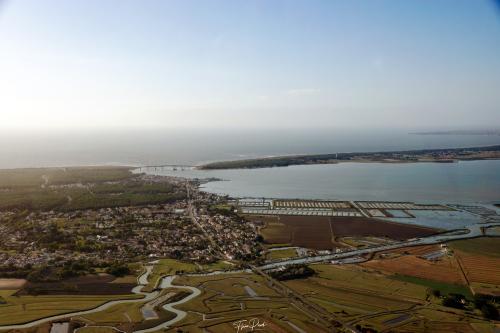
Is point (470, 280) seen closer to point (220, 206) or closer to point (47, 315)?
point (47, 315)

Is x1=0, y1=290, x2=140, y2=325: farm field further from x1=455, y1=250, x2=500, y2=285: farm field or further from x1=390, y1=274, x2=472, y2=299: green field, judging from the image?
x1=455, y1=250, x2=500, y2=285: farm field

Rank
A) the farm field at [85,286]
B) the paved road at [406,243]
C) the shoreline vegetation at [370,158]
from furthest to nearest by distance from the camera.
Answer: the shoreline vegetation at [370,158]
the paved road at [406,243]
the farm field at [85,286]

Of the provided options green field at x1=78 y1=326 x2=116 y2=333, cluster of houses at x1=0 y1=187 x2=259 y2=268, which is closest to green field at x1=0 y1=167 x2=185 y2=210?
cluster of houses at x1=0 y1=187 x2=259 y2=268

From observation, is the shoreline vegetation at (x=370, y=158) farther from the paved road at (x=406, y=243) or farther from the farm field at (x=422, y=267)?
the farm field at (x=422, y=267)

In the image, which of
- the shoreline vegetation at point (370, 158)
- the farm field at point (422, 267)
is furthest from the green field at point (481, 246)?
the shoreline vegetation at point (370, 158)

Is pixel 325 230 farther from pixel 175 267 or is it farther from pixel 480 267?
pixel 175 267
